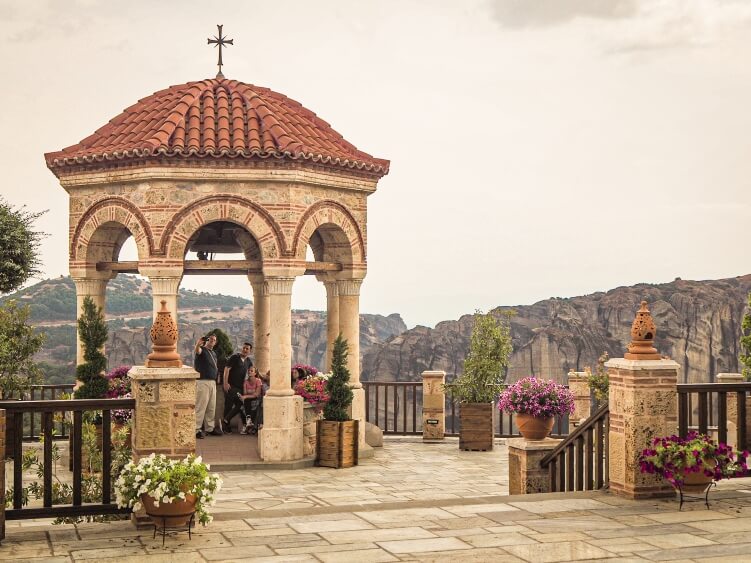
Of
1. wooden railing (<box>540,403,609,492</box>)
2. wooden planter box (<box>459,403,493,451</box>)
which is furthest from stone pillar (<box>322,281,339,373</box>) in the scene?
wooden railing (<box>540,403,609,492</box>)

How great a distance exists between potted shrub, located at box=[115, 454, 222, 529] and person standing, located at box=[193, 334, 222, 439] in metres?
8.28

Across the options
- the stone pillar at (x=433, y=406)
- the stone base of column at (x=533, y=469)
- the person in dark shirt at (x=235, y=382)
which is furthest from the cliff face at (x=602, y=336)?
the stone base of column at (x=533, y=469)

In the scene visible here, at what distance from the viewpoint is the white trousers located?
17.0 meters

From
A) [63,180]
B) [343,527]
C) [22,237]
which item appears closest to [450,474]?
[343,527]

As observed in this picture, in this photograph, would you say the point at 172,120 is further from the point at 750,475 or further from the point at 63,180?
the point at 750,475

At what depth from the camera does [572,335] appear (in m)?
53.8

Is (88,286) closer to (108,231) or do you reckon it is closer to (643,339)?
(108,231)

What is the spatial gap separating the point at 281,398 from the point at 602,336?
4039 cm

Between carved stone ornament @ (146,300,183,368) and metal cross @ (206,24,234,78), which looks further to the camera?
metal cross @ (206,24,234,78)

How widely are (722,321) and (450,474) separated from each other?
142ft

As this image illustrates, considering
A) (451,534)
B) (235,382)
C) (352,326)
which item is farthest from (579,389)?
(451,534)

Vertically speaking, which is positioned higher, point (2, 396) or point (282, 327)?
point (282, 327)

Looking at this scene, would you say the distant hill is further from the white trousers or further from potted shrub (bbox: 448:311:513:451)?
potted shrub (bbox: 448:311:513:451)

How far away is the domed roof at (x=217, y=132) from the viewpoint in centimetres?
1620
